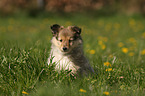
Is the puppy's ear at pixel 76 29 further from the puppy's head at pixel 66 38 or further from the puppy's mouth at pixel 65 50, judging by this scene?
the puppy's mouth at pixel 65 50

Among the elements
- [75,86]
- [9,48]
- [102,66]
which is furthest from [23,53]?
[102,66]

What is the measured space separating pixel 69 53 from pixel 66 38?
0.27 m

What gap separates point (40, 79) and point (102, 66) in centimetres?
121

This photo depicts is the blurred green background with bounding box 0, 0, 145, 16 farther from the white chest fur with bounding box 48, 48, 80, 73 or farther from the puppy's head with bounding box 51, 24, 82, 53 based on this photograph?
the white chest fur with bounding box 48, 48, 80, 73

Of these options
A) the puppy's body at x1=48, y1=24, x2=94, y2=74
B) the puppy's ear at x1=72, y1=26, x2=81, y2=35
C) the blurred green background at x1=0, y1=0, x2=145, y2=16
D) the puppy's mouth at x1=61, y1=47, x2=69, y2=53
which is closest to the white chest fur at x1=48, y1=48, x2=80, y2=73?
the puppy's body at x1=48, y1=24, x2=94, y2=74

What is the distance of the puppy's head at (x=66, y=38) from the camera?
3870 mm

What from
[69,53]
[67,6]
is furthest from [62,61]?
[67,6]

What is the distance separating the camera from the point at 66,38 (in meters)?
3.95

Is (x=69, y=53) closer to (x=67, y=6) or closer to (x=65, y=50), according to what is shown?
(x=65, y=50)

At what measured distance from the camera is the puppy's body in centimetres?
A: 385

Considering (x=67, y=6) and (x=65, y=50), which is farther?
(x=67, y=6)

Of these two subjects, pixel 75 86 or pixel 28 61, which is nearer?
pixel 75 86

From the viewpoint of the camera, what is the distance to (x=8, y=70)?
371 centimetres

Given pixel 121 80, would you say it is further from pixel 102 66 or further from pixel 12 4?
Result: pixel 12 4
